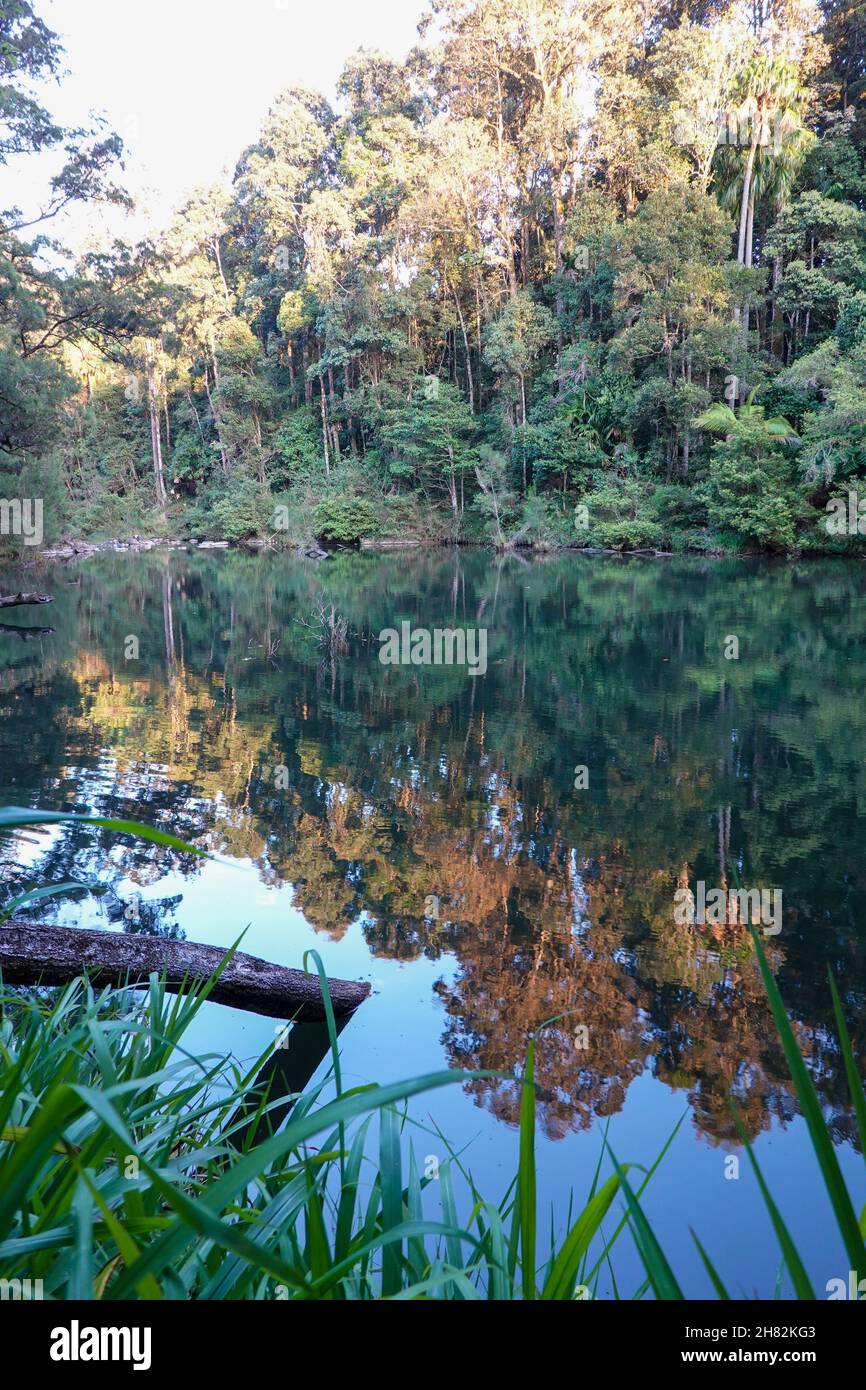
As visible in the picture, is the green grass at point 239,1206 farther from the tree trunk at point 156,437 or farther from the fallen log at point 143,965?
the tree trunk at point 156,437

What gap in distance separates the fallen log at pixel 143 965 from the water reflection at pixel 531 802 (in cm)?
67

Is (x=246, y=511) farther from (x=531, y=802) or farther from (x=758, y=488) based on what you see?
(x=531, y=802)

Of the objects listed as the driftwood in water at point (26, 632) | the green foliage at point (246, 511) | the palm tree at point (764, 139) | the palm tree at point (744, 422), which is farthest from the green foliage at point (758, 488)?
the green foliage at point (246, 511)

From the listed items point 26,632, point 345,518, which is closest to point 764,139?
point 345,518

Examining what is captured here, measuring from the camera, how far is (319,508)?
31.7 metres

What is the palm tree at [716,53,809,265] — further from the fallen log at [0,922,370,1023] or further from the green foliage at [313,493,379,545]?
the fallen log at [0,922,370,1023]

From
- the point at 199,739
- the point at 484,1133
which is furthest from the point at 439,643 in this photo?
the point at 484,1133

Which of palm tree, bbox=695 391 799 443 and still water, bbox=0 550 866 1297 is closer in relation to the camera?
still water, bbox=0 550 866 1297

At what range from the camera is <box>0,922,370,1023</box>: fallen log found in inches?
131

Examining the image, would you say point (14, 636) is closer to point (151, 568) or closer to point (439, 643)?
point (439, 643)

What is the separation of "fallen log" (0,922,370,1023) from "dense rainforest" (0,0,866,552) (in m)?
13.0

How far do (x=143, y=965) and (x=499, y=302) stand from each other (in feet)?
102

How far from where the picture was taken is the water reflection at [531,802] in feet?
11.8

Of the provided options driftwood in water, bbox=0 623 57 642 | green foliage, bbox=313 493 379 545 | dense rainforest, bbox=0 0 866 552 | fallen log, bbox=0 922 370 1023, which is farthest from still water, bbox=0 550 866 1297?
green foliage, bbox=313 493 379 545
